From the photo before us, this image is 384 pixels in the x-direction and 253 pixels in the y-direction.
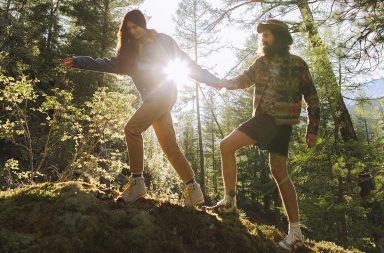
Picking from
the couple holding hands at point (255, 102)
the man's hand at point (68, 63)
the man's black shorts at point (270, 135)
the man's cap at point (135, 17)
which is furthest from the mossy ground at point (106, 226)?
the man's cap at point (135, 17)

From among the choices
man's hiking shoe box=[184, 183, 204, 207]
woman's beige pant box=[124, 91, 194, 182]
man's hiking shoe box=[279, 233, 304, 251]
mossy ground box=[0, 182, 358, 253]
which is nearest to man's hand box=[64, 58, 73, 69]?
woman's beige pant box=[124, 91, 194, 182]

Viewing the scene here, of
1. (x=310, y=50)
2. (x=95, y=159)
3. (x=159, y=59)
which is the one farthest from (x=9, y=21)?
(x=159, y=59)

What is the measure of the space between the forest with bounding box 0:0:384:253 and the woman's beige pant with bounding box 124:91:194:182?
790 mm

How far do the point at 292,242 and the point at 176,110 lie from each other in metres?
28.7

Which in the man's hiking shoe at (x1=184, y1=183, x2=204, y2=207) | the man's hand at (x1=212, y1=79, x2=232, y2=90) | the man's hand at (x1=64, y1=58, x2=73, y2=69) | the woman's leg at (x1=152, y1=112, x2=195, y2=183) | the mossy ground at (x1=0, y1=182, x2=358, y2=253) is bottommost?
the mossy ground at (x1=0, y1=182, x2=358, y2=253)

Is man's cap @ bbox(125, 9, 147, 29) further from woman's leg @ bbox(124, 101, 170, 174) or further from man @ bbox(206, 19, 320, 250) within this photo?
man @ bbox(206, 19, 320, 250)

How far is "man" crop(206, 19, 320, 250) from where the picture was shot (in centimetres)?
432

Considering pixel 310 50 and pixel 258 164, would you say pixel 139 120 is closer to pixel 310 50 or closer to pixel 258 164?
pixel 310 50

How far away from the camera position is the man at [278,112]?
14.2ft

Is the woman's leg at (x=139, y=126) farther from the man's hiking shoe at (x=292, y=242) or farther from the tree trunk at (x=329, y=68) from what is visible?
the tree trunk at (x=329, y=68)

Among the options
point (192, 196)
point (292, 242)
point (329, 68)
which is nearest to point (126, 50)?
point (192, 196)

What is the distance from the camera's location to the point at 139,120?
4.20m

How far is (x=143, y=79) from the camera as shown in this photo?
14.2 ft

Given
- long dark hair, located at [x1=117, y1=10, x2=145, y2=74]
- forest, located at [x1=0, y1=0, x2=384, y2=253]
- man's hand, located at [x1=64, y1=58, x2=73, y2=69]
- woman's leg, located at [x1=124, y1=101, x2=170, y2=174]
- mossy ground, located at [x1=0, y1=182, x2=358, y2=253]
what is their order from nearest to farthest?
mossy ground, located at [x1=0, y1=182, x2=358, y2=253] < woman's leg, located at [x1=124, y1=101, x2=170, y2=174] < long dark hair, located at [x1=117, y1=10, x2=145, y2=74] < man's hand, located at [x1=64, y1=58, x2=73, y2=69] < forest, located at [x1=0, y1=0, x2=384, y2=253]
